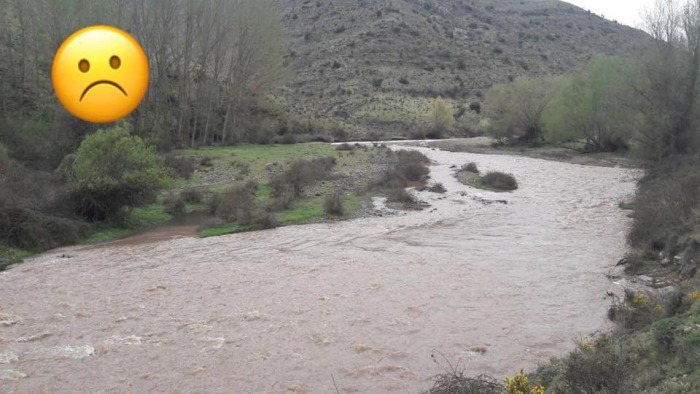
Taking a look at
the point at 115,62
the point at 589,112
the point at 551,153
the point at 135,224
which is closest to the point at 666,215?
the point at 115,62

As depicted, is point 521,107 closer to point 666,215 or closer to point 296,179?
point 296,179

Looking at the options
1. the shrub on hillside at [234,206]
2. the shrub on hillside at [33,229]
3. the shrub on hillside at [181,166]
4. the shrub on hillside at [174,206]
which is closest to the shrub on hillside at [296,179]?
the shrub on hillside at [234,206]

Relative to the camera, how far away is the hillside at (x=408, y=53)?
A: 8062 centimetres

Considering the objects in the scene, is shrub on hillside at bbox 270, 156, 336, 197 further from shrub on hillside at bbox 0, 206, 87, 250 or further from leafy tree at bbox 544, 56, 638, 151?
leafy tree at bbox 544, 56, 638, 151

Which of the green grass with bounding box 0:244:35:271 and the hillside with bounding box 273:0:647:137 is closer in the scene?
the green grass with bounding box 0:244:35:271

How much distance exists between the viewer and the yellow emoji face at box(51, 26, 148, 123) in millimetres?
4098

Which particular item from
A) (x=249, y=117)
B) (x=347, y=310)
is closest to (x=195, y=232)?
(x=347, y=310)

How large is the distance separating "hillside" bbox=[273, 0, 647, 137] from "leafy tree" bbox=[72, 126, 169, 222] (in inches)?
2030

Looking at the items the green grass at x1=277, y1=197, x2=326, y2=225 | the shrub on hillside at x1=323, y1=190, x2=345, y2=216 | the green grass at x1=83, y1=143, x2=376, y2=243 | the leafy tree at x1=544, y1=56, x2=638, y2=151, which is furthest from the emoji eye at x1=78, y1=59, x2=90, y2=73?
the leafy tree at x1=544, y1=56, x2=638, y2=151

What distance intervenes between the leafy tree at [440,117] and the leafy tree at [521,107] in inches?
598

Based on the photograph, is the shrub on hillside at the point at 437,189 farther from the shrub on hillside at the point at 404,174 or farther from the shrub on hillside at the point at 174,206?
the shrub on hillside at the point at 174,206

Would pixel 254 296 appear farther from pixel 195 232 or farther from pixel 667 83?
pixel 667 83

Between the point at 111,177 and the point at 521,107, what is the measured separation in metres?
44.8

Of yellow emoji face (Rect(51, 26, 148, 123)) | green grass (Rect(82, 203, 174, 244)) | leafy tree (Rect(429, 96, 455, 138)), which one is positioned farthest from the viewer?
leafy tree (Rect(429, 96, 455, 138))
